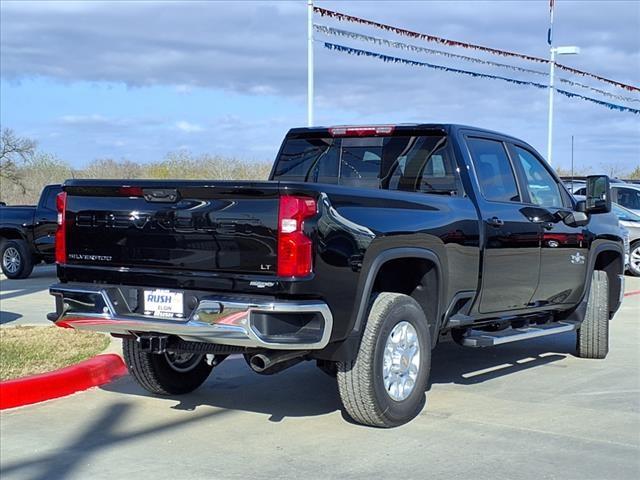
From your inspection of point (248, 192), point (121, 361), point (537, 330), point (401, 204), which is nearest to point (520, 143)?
point (537, 330)

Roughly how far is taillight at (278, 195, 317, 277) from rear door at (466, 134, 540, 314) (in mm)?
2079

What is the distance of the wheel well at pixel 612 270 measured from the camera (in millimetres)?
8406

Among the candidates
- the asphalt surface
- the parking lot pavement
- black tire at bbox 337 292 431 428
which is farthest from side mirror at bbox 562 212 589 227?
the parking lot pavement

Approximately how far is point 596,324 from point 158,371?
421cm

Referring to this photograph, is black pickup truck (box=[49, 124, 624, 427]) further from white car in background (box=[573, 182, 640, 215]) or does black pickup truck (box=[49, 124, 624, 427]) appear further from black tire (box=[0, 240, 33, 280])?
white car in background (box=[573, 182, 640, 215])

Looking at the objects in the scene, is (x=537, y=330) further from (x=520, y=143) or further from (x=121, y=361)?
(x=121, y=361)

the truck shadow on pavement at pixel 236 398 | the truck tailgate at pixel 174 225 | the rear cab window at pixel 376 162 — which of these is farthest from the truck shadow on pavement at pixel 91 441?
the rear cab window at pixel 376 162

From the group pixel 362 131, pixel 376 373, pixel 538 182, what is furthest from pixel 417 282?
pixel 538 182

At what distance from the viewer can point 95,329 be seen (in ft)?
→ 17.6

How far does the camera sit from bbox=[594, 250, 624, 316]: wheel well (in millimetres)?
8406

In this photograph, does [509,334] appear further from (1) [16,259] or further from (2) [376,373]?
(1) [16,259]

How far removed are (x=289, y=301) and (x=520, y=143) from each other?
3566 mm

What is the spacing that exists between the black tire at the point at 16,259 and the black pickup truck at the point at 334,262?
34.3 ft

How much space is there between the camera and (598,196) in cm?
770
